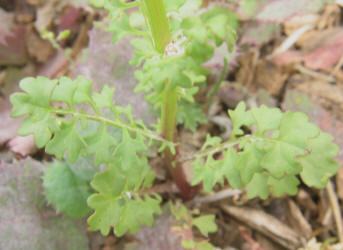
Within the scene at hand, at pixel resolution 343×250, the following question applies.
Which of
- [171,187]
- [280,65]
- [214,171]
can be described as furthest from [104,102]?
[280,65]

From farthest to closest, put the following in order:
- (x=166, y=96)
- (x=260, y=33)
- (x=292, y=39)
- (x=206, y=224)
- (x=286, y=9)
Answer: (x=292, y=39) < (x=260, y=33) < (x=286, y=9) < (x=206, y=224) < (x=166, y=96)

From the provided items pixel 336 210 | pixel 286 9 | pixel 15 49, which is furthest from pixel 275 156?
pixel 15 49

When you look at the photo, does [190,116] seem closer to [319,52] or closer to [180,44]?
[180,44]

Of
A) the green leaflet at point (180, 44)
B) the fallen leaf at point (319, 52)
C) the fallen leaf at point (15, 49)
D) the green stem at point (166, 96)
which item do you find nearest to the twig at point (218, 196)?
the green stem at point (166, 96)

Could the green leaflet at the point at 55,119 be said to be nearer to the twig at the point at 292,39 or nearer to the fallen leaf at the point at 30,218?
the fallen leaf at the point at 30,218

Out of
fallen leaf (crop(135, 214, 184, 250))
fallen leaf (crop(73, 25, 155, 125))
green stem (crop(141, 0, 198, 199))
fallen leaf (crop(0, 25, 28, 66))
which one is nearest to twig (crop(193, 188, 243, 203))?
green stem (crop(141, 0, 198, 199))
